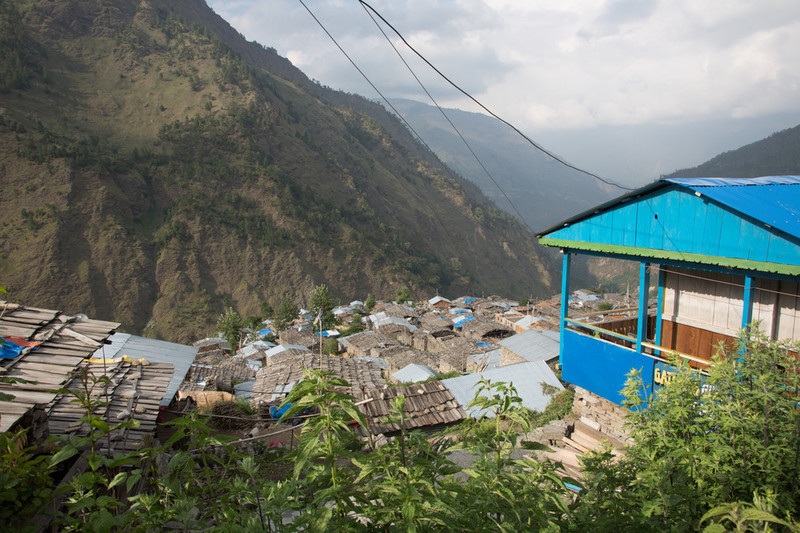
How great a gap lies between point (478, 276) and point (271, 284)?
3709 centimetres

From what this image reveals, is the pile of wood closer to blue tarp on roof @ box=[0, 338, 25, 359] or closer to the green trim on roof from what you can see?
the green trim on roof

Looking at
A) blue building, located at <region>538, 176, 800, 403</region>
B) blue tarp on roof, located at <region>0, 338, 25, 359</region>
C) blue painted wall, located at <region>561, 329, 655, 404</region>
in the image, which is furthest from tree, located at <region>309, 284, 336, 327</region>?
blue tarp on roof, located at <region>0, 338, 25, 359</region>

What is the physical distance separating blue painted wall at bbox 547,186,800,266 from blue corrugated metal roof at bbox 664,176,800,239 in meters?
0.12

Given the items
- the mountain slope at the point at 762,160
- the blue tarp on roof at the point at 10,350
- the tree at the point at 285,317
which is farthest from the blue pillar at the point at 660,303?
the mountain slope at the point at 762,160

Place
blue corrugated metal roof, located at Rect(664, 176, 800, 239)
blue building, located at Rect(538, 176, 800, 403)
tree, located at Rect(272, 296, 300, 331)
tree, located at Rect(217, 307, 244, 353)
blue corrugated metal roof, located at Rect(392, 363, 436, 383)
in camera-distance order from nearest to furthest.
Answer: blue corrugated metal roof, located at Rect(664, 176, 800, 239)
blue building, located at Rect(538, 176, 800, 403)
blue corrugated metal roof, located at Rect(392, 363, 436, 383)
tree, located at Rect(217, 307, 244, 353)
tree, located at Rect(272, 296, 300, 331)

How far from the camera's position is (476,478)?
1.92 metres

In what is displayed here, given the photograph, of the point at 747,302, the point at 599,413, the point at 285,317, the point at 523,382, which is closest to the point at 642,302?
the point at 747,302

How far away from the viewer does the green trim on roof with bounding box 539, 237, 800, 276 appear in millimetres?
4433

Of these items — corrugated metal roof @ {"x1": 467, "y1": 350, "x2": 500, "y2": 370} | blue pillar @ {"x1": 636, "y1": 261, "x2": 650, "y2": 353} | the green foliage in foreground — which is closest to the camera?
the green foliage in foreground

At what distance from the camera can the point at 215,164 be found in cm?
5572

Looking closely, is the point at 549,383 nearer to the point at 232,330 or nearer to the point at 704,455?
the point at 704,455

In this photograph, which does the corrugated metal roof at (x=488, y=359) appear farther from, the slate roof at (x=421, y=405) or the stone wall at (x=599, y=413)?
the stone wall at (x=599, y=413)

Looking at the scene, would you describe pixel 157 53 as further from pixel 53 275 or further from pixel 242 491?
pixel 242 491

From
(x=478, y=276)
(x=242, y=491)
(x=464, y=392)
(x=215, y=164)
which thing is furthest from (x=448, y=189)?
(x=242, y=491)
